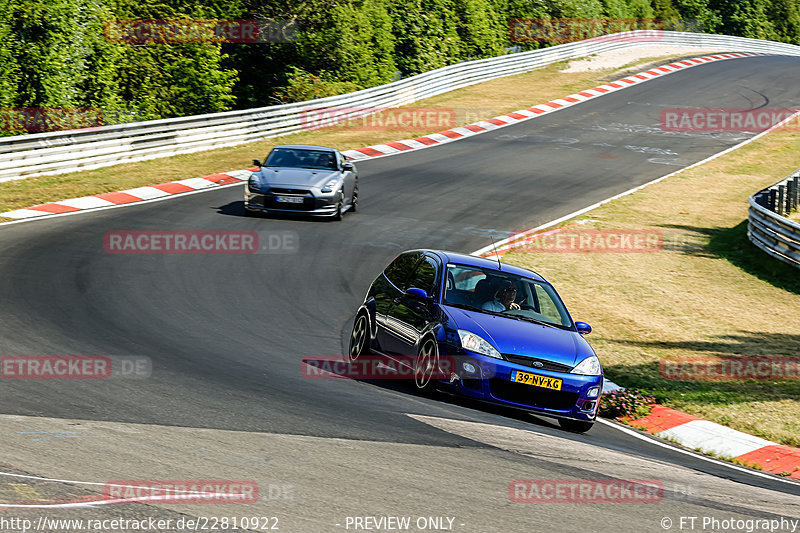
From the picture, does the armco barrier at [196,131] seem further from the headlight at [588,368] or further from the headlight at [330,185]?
the headlight at [588,368]

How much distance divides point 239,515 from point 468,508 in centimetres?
146

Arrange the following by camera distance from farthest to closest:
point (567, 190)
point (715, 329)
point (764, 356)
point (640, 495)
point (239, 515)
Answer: point (567, 190)
point (715, 329)
point (764, 356)
point (640, 495)
point (239, 515)

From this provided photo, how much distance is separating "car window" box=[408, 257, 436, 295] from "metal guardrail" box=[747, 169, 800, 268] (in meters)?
9.95

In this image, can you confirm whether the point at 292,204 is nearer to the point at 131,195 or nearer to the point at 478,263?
the point at 131,195

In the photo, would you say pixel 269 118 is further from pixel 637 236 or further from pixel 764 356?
pixel 764 356

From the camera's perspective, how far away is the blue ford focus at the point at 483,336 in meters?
9.33

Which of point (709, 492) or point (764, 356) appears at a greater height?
point (709, 492)

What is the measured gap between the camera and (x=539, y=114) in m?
38.5

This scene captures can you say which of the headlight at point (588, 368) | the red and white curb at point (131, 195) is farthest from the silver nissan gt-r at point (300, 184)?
the headlight at point (588, 368)

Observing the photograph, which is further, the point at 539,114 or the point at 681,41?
the point at 681,41

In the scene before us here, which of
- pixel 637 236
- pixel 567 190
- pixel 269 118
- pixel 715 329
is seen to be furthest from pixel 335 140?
pixel 715 329

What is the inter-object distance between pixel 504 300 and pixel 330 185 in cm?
994

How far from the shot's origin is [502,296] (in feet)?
34.2

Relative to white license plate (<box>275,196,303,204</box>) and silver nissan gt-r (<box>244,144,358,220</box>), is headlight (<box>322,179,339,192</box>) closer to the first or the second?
silver nissan gt-r (<box>244,144,358,220</box>)
